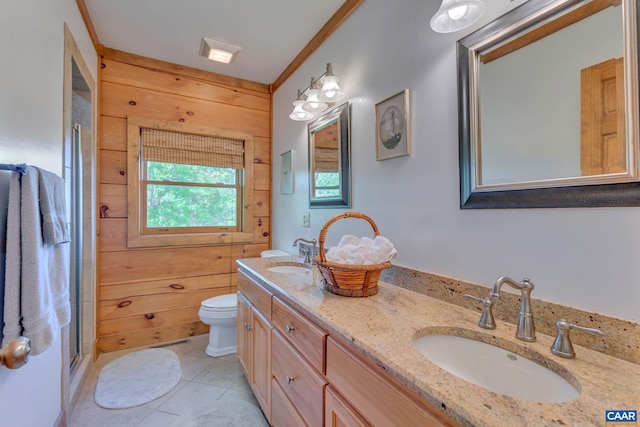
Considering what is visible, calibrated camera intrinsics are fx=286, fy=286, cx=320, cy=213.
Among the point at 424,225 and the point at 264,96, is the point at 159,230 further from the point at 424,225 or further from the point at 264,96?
the point at 424,225

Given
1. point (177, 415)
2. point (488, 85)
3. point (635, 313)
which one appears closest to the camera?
point (635, 313)

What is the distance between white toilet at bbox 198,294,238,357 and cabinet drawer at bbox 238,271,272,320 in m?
0.38

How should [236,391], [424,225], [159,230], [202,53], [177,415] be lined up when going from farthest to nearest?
[159,230] < [202,53] < [236,391] < [177,415] < [424,225]

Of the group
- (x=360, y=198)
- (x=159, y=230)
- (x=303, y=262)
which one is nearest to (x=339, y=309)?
(x=360, y=198)

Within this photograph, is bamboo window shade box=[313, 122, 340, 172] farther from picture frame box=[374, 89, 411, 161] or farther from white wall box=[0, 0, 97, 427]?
white wall box=[0, 0, 97, 427]

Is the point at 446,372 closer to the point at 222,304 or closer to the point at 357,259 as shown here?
the point at 357,259

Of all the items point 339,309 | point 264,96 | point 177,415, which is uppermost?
point 264,96

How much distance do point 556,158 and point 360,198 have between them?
94cm

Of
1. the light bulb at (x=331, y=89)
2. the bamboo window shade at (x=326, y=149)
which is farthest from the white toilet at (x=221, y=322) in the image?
the light bulb at (x=331, y=89)

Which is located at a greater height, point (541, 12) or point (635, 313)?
point (541, 12)

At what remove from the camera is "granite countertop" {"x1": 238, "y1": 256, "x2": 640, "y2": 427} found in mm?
514

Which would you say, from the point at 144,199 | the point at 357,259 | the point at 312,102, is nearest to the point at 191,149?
the point at 144,199

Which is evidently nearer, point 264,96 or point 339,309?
point 339,309

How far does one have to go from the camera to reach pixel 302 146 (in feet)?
7.57
